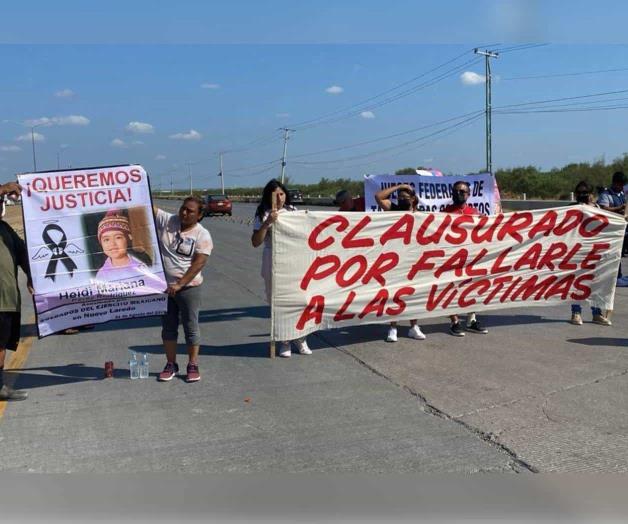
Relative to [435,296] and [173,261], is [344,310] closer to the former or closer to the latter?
[435,296]

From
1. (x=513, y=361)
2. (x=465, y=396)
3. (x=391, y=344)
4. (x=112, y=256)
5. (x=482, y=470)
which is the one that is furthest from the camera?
(x=391, y=344)

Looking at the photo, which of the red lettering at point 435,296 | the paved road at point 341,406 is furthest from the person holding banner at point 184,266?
the red lettering at point 435,296

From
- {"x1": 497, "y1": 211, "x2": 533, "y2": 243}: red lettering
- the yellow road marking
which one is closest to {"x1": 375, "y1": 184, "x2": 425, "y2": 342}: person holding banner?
{"x1": 497, "y1": 211, "x2": 533, "y2": 243}: red lettering

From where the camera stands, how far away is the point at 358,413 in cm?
503

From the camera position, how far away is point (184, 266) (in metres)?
5.96

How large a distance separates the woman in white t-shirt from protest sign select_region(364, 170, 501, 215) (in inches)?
100

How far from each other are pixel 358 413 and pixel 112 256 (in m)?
2.67

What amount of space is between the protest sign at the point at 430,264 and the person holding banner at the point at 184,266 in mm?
1053

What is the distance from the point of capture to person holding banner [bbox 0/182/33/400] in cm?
542

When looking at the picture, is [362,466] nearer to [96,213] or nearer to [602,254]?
[96,213]

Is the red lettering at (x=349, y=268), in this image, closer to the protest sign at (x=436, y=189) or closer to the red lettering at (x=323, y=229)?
the red lettering at (x=323, y=229)

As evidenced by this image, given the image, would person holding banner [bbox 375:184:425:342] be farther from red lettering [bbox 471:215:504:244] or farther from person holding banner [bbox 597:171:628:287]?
person holding banner [bbox 597:171:628:287]

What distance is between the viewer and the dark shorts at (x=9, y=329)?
18.0 feet

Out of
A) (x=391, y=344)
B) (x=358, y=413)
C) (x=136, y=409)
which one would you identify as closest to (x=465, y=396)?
(x=358, y=413)
